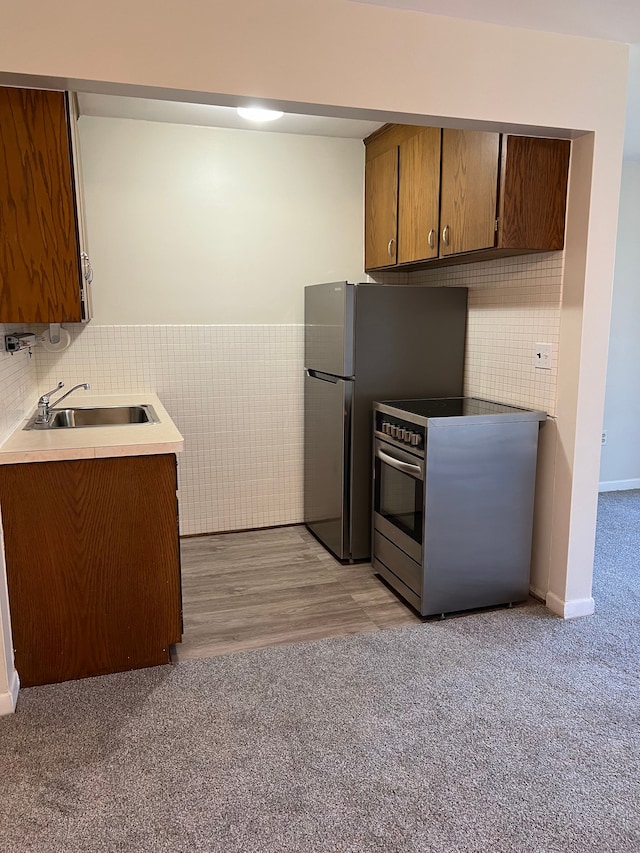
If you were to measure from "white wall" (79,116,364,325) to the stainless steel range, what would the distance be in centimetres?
145

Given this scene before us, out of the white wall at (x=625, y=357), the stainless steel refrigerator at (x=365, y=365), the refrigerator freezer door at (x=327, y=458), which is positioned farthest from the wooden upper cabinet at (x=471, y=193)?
the white wall at (x=625, y=357)

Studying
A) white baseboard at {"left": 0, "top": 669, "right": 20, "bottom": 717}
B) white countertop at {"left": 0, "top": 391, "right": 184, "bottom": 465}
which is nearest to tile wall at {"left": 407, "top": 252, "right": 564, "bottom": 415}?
white countertop at {"left": 0, "top": 391, "right": 184, "bottom": 465}

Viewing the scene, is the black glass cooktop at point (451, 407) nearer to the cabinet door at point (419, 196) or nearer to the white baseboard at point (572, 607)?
the cabinet door at point (419, 196)

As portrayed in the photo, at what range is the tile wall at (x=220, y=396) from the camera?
3682 mm

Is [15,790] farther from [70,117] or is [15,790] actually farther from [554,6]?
[554,6]

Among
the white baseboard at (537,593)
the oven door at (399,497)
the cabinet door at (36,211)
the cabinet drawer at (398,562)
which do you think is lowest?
the white baseboard at (537,593)

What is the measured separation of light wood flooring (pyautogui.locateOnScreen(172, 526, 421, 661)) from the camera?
2.75 m

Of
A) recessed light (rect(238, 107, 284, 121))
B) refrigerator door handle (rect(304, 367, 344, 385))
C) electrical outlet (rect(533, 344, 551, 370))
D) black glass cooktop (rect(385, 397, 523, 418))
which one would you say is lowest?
black glass cooktop (rect(385, 397, 523, 418))

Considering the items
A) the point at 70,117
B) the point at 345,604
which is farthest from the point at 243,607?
the point at 70,117

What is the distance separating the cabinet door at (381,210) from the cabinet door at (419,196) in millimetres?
87

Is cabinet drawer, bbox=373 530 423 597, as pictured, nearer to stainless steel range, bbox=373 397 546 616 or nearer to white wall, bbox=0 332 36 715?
stainless steel range, bbox=373 397 546 616

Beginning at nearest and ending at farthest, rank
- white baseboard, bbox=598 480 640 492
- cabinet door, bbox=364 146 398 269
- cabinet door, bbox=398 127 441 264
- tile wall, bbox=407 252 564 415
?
1. tile wall, bbox=407 252 564 415
2. cabinet door, bbox=398 127 441 264
3. cabinet door, bbox=364 146 398 269
4. white baseboard, bbox=598 480 640 492

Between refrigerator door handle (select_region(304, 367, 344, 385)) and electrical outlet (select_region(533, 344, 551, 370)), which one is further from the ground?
electrical outlet (select_region(533, 344, 551, 370))

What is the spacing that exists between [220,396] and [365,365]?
3.46ft
